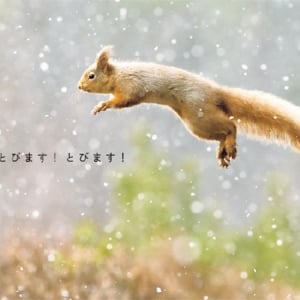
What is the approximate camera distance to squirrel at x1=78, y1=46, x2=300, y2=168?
2070 millimetres

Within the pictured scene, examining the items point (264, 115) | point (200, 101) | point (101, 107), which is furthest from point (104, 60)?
point (264, 115)

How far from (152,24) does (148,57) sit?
0.26 feet

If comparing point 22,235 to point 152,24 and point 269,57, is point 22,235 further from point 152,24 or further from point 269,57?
point 269,57

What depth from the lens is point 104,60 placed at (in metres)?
2.09

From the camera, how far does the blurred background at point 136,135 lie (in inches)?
83.8

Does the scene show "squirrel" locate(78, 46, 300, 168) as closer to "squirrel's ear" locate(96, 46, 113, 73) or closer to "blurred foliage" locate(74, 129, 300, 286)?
"squirrel's ear" locate(96, 46, 113, 73)

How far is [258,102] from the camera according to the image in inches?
82.0

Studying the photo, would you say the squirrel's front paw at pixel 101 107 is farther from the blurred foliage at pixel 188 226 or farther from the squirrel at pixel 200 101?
the blurred foliage at pixel 188 226

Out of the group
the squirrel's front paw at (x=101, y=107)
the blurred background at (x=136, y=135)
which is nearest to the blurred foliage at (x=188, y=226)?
the blurred background at (x=136, y=135)

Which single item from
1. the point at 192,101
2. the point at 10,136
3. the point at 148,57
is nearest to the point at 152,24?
the point at 148,57

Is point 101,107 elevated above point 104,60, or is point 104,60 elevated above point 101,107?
point 104,60

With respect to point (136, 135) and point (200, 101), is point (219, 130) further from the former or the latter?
point (136, 135)

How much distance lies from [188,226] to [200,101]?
31cm

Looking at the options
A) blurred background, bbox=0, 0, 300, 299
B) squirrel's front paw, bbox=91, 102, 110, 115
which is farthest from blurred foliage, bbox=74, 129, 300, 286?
squirrel's front paw, bbox=91, 102, 110, 115
